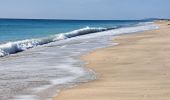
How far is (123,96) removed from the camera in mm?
8750

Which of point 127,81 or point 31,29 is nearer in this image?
point 127,81

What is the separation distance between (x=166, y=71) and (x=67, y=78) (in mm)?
2477

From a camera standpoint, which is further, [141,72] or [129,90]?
[141,72]

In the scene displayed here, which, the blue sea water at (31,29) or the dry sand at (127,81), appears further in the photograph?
the blue sea water at (31,29)

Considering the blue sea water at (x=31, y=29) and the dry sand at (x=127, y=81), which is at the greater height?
the dry sand at (x=127, y=81)

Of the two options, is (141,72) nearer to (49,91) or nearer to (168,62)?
(168,62)

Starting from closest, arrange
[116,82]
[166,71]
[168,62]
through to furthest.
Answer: [116,82] < [166,71] < [168,62]

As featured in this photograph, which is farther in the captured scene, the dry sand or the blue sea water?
the blue sea water

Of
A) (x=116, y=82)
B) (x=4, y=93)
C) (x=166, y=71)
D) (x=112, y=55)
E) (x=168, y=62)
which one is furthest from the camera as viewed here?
(x=112, y=55)

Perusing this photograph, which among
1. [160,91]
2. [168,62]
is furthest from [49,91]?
[168,62]

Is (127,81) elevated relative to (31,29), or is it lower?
elevated

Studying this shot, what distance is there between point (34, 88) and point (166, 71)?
12.2 feet

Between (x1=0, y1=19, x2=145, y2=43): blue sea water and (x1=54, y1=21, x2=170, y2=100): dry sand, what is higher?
(x1=54, y1=21, x2=170, y2=100): dry sand

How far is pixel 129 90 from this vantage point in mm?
9398
